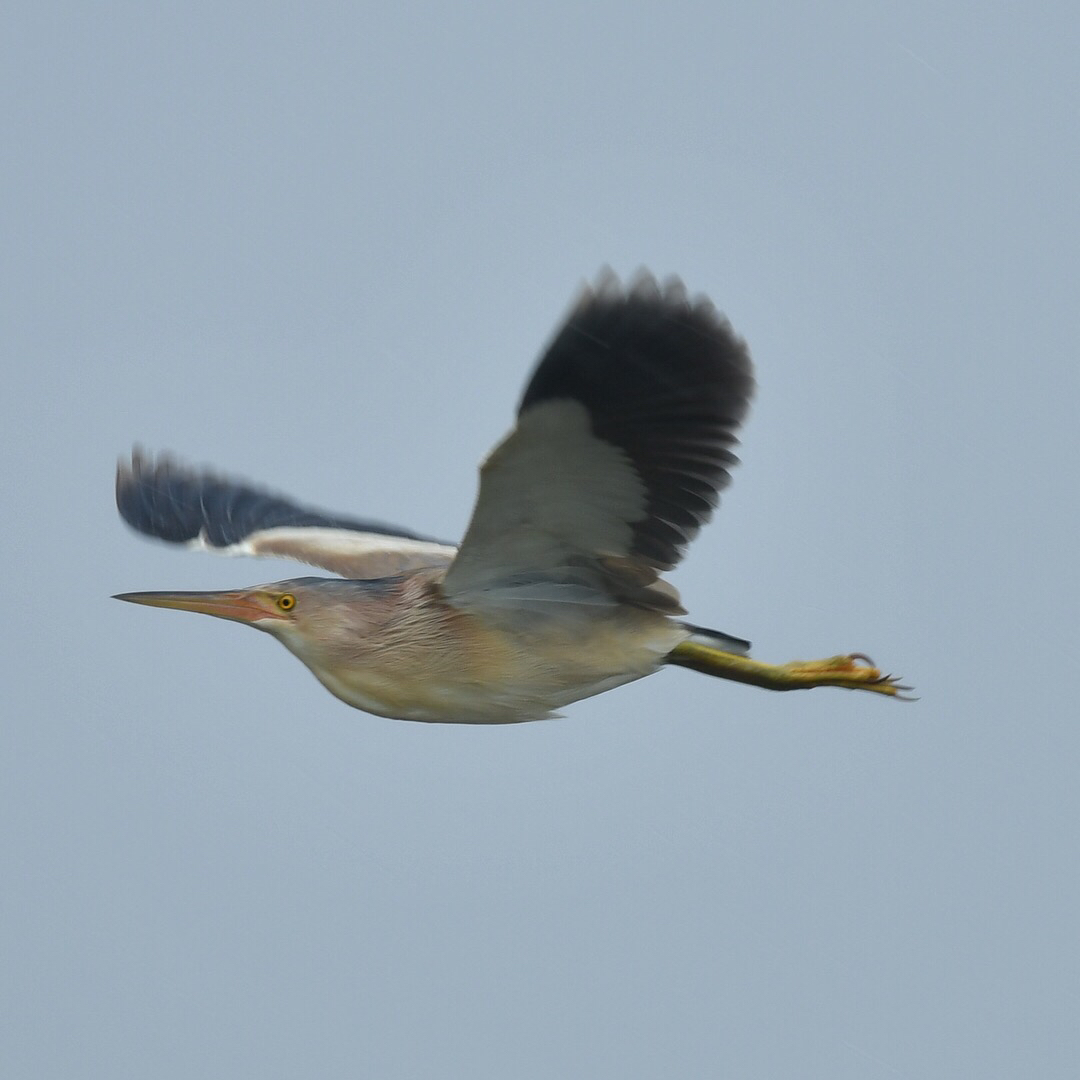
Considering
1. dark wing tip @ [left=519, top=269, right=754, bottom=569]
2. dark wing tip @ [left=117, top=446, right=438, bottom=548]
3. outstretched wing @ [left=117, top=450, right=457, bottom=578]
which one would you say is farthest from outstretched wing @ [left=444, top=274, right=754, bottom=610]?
dark wing tip @ [left=117, top=446, right=438, bottom=548]

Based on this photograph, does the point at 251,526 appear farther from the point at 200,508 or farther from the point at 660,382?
the point at 660,382

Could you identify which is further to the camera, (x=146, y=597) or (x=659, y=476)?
(x=146, y=597)

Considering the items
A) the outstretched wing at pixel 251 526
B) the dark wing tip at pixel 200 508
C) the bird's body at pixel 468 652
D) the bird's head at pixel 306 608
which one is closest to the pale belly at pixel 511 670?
the bird's body at pixel 468 652

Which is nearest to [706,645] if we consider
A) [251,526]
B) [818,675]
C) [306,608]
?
[818,675]

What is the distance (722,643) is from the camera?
742cm

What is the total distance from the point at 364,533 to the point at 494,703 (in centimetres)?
227

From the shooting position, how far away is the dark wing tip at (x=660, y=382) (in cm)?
580

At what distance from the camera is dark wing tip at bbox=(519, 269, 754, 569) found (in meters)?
5.80

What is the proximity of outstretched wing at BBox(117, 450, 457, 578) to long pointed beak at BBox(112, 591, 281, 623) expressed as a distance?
139 centimetres

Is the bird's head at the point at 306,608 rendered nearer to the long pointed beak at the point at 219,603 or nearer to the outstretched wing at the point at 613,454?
the long pointed beak at the point at 219,603

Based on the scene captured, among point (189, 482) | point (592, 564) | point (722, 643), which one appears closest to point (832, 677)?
point (722, 643)

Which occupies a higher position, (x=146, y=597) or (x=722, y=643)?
(x=722, y=643)

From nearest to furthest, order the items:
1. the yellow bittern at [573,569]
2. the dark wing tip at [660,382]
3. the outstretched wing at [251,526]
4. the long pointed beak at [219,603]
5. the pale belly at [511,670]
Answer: the dark wing tip at [660,382], the yellow bittern at [573,569], the pale belly at [511,670], the long pointed beak at [219,603], the outstretched wing at [251,526]

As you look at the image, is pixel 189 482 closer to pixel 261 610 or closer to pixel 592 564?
pixel 261 610
